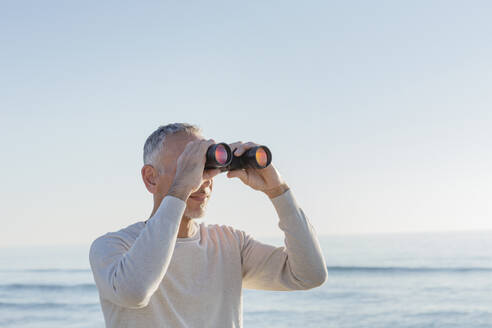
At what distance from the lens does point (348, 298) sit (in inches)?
472

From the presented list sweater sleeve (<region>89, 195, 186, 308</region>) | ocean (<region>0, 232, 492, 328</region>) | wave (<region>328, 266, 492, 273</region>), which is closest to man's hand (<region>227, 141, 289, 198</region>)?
sweater sleeve (<region>89, 195, 186, 308</region>)

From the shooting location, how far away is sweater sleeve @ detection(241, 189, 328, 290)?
1830 mm

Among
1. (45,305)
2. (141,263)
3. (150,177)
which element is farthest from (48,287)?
(141,263)

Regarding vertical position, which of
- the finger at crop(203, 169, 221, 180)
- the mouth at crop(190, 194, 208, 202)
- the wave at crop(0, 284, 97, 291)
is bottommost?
the wave at crop(0, 284, 97, 291)

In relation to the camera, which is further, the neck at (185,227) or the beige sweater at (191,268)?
the neck at (185,227)

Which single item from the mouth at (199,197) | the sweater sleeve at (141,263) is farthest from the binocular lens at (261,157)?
the sweater sleeve at (141,263)

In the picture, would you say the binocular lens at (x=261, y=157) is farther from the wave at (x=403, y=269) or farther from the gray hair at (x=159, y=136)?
the wave at (x=403, y=269)

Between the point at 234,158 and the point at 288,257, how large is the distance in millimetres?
376

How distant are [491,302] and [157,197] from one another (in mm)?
10921

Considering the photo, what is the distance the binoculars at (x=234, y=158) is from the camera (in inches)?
69.1

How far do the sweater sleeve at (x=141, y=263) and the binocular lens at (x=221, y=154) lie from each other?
19cm

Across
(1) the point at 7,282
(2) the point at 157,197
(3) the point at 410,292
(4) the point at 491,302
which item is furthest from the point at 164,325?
(1) the point at 7,282

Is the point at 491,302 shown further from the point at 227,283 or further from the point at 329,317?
the point at 227,283

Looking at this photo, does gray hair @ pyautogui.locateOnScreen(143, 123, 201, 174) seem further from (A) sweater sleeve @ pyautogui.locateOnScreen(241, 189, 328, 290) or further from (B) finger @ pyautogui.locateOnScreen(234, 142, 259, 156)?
(A) sweater sleeve @ pyautogui.locateOnScreen(241, 189, 328, 290)
